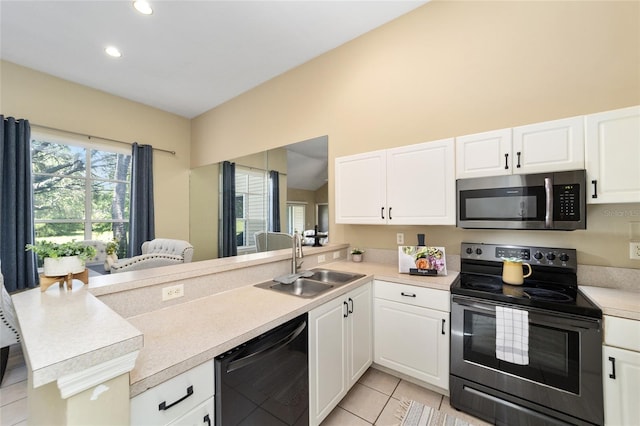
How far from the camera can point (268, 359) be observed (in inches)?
46.2

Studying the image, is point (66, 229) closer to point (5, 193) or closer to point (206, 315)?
point (5, 193)

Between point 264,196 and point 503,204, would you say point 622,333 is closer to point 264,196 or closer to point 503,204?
point 503,204

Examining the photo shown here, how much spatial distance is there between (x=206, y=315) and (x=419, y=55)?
111 inches

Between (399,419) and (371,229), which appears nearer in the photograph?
(399,419)

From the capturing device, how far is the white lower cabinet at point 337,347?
1487 mm

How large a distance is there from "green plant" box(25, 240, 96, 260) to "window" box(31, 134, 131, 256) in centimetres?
309

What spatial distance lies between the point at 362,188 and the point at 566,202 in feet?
4.76

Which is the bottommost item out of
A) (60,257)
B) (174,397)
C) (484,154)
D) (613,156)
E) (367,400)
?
(367,400)

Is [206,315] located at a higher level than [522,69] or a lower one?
lower

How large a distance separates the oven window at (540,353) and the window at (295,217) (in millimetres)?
1986

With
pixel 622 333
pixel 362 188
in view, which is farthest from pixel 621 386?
pixel 362 188

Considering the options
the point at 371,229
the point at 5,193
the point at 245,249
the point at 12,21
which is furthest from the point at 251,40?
the point at 5,193

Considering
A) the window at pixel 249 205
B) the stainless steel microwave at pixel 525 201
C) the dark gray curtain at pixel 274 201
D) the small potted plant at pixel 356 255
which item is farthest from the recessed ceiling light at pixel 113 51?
the stainless steel microwave at pixel 525 201

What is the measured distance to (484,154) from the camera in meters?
1.85
